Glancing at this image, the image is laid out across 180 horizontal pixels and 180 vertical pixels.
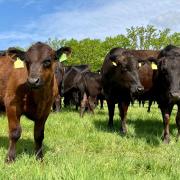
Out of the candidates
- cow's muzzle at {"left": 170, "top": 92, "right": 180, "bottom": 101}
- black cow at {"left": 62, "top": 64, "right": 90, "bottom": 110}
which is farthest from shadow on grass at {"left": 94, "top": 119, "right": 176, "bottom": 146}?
black cow at {"left": 62, "top": 64, "right": 90, "bottom": 110}

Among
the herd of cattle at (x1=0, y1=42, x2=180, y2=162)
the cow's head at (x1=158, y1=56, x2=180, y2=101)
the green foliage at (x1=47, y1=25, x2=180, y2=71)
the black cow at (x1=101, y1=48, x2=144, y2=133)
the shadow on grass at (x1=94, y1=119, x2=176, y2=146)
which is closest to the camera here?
the herd of cattle at (x1=0, y1=42, x2=180, y2=162)

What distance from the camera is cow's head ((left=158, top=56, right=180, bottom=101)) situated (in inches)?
356

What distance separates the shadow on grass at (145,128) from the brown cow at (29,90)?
3.04 metres

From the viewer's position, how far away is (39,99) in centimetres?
691

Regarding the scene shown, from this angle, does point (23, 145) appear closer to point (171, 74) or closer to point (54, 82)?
point (54, 82)

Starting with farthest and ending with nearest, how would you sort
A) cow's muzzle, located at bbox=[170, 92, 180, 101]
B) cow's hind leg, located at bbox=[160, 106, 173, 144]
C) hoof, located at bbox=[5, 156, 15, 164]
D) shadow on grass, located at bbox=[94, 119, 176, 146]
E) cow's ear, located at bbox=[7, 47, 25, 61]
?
shadow on grass, located at bbox=[94, 119, 176, 146], cow's hind leg, located at bbox=[160, 106, 173, 144], cow's muzzle, located at bbox=[170, 92, 180, 101], cow's ear, located at bbox=[7, 47, 25, 61], hoof, located at bbox=[5, 156, 15, 164]

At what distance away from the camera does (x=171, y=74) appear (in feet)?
31.6

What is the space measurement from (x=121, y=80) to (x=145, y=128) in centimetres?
156

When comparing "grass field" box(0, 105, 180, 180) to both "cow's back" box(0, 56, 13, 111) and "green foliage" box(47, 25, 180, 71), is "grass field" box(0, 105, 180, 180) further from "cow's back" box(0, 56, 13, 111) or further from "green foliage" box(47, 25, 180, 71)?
"green foliage" box(47, 25, 180, 71)

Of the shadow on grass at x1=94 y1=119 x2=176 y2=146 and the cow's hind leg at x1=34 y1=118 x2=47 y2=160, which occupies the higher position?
the cow's hind leg at x1=34 y1=118 x2=47 y2=160

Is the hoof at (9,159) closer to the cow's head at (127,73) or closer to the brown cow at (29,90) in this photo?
the brown cow at (29,90)

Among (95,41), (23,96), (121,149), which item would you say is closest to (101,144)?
(121,149)

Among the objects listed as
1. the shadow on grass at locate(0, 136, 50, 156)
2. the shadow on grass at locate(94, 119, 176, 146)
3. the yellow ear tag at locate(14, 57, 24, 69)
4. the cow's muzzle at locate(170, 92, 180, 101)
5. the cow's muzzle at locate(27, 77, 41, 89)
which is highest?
the yellow ear tag at locate(14, 57, 24, 69)

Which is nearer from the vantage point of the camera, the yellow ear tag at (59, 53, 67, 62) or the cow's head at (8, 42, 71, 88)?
the cow's head at (8, 42, 71, 88)
